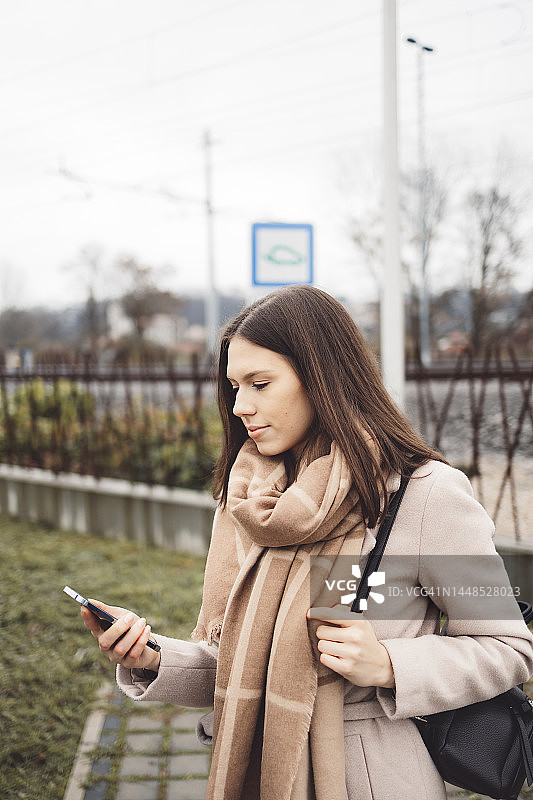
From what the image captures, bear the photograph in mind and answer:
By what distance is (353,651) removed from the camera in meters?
1.36

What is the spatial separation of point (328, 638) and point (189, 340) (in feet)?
117

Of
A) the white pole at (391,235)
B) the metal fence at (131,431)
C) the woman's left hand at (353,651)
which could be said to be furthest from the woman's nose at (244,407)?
the metal fence at (131,431)

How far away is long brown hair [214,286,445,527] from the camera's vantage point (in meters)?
1.50

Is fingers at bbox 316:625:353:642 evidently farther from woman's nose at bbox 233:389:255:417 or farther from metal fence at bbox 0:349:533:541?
metal fence at bbox 0:349:533:541

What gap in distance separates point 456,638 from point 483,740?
0.19 m

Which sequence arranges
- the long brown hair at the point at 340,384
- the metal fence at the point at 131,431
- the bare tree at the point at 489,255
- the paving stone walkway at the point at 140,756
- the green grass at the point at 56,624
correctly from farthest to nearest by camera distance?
the bare tree at the point at 489,255 < the metal fence at the point at 131,431 < the green grass at the point at 56,624 < the paving stone walkway at the point at 140,756 < the long brown hair at the point at 340,384

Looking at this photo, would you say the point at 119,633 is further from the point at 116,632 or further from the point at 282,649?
the point at 282,649

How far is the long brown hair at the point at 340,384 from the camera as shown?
1499mm

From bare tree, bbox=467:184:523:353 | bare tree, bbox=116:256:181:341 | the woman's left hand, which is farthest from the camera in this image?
bare tree, bbox=116:256:181:341

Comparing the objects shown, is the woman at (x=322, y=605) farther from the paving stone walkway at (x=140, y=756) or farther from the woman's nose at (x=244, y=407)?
the paving stone walkway at (x=140, y=756)

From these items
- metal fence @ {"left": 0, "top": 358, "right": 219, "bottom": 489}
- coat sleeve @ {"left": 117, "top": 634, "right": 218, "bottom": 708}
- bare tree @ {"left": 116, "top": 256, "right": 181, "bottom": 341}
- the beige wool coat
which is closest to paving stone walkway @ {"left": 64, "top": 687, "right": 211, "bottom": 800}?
coat sleeve @ {"left": 117, "top": 634, "right": 218, "bottom": 708}

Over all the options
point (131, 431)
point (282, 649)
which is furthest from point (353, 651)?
point (131, 431)

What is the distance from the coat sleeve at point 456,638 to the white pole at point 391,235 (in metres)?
3.60

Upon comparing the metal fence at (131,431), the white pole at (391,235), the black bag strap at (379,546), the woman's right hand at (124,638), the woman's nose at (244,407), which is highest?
the white pole at (391,235)
